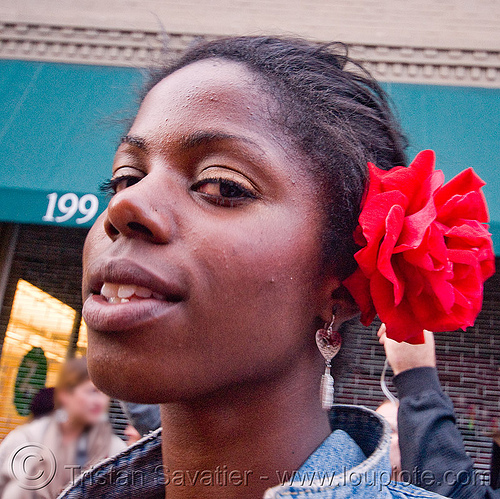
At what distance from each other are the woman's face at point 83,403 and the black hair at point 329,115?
2.17m

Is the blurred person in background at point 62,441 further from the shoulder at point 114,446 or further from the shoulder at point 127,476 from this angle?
the shoulder at point 127,476

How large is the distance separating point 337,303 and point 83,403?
236cm

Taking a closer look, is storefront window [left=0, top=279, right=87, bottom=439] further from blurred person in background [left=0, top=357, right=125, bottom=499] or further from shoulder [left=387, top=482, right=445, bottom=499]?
shoulder [left=387, top=482, right=445, bottom=499]

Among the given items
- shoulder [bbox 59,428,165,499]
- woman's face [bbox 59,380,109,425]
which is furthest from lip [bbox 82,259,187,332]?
woman's face [bbox 59,380,109,425]

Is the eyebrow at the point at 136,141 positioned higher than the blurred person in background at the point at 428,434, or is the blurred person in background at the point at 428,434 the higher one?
the eyebrow at the point at 136,141

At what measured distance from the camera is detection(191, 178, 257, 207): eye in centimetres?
121

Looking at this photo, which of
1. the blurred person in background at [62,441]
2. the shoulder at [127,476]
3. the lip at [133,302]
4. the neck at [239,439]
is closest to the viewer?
the lip at [133,302]

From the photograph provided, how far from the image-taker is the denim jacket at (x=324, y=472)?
116 centimetres

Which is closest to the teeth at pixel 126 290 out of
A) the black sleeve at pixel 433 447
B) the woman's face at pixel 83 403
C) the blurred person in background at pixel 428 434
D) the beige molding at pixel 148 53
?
the blurred person in background at pixel 428 434

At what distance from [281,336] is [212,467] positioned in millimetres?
339

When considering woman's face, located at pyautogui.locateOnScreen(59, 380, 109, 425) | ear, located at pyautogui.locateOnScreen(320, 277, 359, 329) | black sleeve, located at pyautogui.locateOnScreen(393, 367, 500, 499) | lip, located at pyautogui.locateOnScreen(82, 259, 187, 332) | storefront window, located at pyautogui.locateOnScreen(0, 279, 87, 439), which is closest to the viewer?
lip, located at pyautogui.locateOnScreen(82, 259, 187, 332)

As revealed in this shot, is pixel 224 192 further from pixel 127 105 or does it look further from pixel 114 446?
pixel 127 105

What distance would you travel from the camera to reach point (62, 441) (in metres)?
3.13

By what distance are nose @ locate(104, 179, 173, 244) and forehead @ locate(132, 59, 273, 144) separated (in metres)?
0.21
